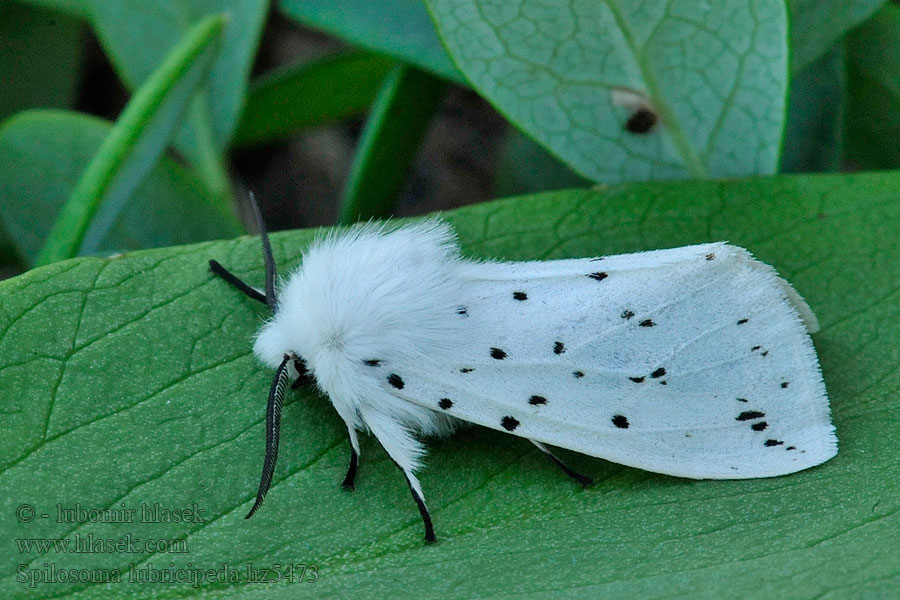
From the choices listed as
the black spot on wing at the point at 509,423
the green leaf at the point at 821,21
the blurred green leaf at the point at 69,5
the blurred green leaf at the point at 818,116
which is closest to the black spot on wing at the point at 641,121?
Result: the green leaf at the point at 821,21

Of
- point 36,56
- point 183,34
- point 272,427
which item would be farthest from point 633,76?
point 36,56

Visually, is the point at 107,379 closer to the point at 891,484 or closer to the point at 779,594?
the point at 779,594

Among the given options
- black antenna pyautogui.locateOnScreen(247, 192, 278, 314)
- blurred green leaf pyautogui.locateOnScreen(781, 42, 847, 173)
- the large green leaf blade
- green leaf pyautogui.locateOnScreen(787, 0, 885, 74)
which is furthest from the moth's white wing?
the large green leaf blade

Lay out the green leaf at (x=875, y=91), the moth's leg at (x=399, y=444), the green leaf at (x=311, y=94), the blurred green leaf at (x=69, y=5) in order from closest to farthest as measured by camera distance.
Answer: the moth's leg at (x=399, y=444) < the green leaf at (x=875, y=91) < the blurred green leaf at (x=69, y=5) < the green leaf at (x=311, y=94)

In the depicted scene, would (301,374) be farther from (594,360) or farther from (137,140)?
(137,140)

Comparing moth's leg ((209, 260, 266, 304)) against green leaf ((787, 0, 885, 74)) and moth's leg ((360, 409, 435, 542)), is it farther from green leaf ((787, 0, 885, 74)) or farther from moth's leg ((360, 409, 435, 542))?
green leaf ((787, 0, 885, 74))

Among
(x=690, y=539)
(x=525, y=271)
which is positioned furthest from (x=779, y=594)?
(x=525, y=271)

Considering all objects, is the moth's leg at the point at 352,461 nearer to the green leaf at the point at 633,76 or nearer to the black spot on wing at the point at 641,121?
the green leaf at the point at 633,76
